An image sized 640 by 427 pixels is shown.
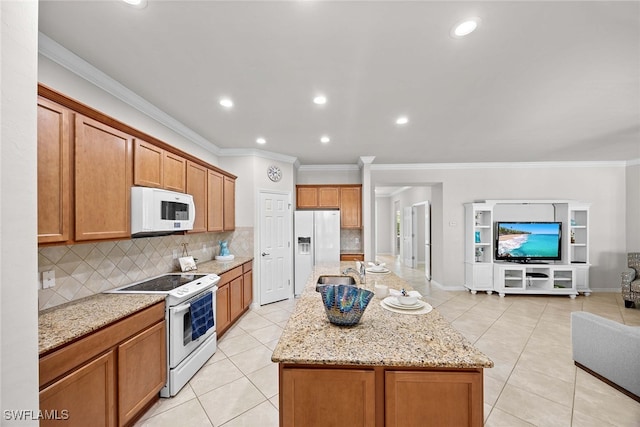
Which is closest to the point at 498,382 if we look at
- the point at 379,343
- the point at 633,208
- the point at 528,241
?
the point at 379,343

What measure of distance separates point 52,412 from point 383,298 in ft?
6.52

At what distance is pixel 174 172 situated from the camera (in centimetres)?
274

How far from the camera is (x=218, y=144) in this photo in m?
4.18

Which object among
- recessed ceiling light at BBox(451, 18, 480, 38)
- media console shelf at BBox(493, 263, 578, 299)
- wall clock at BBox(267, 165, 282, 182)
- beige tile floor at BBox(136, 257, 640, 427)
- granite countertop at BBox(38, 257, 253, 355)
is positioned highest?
recessed ceiling light at BBox(451, 18, 480, 38)

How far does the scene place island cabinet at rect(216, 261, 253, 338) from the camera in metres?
3.11

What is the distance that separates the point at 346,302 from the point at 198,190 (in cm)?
258

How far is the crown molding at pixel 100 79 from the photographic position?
1.79 metres

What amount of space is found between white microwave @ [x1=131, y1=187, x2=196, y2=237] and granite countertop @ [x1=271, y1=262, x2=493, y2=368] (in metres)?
1.50

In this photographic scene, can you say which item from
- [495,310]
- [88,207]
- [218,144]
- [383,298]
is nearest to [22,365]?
[88,207]

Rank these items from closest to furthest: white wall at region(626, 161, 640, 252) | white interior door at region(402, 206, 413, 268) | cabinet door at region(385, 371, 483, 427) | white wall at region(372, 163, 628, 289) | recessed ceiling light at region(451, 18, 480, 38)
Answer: cabinet door at region(385, 371, 483, 427) < recessed ceiling light at region(451, 18, 480, 38) < white wall at region(626, 161, 640, 252) < white wall at region(372, 163, 628, 289) < white interior door at region(402, 206, 413, 268)

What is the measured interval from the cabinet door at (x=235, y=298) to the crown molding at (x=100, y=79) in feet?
7.01

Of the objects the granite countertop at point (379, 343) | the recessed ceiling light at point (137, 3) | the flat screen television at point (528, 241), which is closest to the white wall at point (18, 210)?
the recessed ceiling light at point (137, 3)

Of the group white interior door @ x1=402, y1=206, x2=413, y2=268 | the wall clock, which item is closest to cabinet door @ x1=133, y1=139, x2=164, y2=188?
the wall clock

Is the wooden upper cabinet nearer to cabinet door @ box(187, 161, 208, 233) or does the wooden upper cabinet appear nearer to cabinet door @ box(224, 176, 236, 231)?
cabinet door @ box(187, 161, 208, 233)
